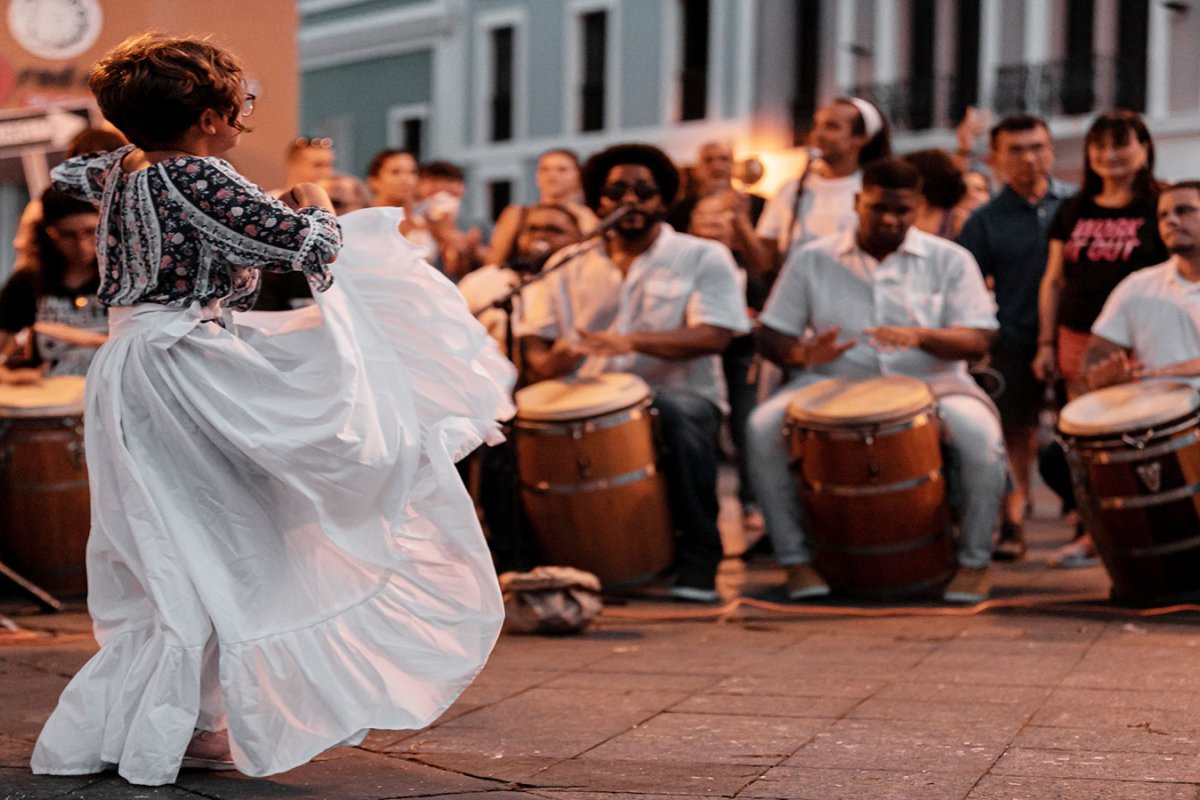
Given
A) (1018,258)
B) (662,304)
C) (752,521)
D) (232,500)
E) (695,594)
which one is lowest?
(752,521)

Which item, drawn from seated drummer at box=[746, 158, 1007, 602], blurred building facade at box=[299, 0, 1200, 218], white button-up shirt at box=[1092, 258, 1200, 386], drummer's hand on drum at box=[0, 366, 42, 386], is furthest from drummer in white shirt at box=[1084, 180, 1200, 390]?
blurred building facade at box=[299, 0, 1200, 218]

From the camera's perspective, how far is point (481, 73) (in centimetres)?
3603

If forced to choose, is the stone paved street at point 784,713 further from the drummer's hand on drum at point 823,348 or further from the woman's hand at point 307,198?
the woman's hand at point 307,198

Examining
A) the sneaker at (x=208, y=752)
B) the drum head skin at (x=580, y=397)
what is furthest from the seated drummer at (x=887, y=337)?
the sneaker at (x=208, y=752)

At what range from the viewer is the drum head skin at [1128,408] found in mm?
7086

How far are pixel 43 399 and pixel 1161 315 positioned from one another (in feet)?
14.3

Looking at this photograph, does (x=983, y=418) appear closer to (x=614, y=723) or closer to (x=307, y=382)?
(x=614, y=723)

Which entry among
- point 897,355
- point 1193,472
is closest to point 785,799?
point 1193,472

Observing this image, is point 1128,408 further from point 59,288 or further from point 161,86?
point 59,288

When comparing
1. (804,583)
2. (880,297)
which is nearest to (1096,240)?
(880,297)

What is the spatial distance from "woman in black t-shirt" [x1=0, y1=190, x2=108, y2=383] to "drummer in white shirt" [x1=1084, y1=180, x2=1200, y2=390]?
3.96 m

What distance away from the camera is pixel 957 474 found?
7.80m

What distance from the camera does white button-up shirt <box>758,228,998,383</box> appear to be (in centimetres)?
809

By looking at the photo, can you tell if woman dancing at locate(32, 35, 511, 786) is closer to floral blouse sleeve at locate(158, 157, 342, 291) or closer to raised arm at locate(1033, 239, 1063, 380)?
floral blouse sleeve at locate(158, 157, 342, 291)
